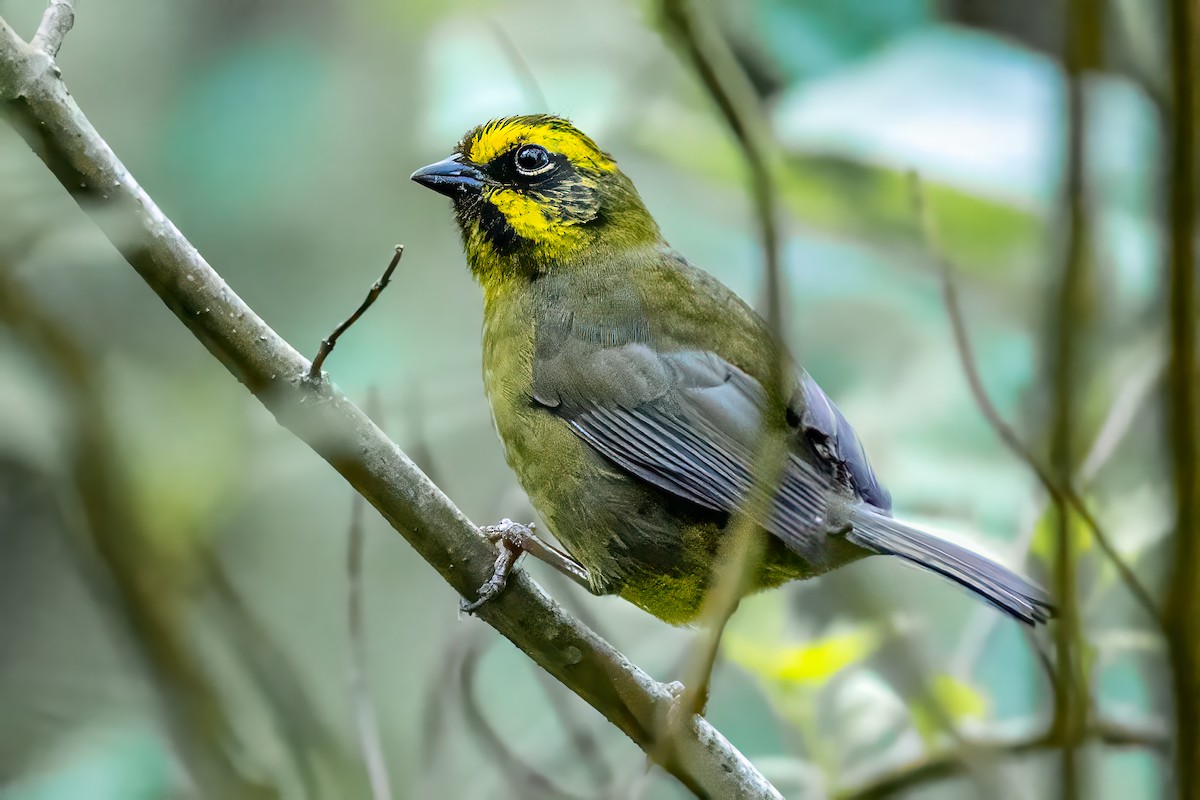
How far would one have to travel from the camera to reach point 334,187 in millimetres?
4574

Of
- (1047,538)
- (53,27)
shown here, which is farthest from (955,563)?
(53,27)

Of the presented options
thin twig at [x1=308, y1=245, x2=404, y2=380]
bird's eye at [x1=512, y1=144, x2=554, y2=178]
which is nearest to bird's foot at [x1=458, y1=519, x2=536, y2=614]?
thin twig at [x1=308, y1=245, x2=404, y2=380]

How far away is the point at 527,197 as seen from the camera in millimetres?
2984

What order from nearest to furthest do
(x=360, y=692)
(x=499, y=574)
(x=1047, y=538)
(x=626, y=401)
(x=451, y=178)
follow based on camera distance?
(x=499, y=574), (x=1047, y=538), (x=360, y=692), (x=626, y=401), (x=451, y=178)

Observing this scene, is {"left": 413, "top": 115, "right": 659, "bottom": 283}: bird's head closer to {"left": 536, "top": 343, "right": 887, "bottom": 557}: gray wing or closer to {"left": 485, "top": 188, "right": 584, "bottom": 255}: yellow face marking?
{"left": 485, "top": 188, "right": 584, "bottom": 255}: yellow face marking

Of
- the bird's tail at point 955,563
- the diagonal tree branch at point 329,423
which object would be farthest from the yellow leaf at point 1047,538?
the diagonal tree branch at point 329,423

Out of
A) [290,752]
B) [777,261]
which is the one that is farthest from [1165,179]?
[290,752]

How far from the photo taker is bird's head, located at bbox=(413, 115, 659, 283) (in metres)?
2.98

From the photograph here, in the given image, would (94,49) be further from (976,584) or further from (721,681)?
(976,584)

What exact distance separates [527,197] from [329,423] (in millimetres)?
1172

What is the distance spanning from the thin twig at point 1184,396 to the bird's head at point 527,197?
1915mm

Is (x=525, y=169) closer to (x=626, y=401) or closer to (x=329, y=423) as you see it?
(x=626, y=401)

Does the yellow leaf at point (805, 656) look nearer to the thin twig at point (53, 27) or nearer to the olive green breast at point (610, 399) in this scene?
the olive green breast at point (610, 399)

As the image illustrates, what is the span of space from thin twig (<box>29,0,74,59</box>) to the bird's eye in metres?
1.19
